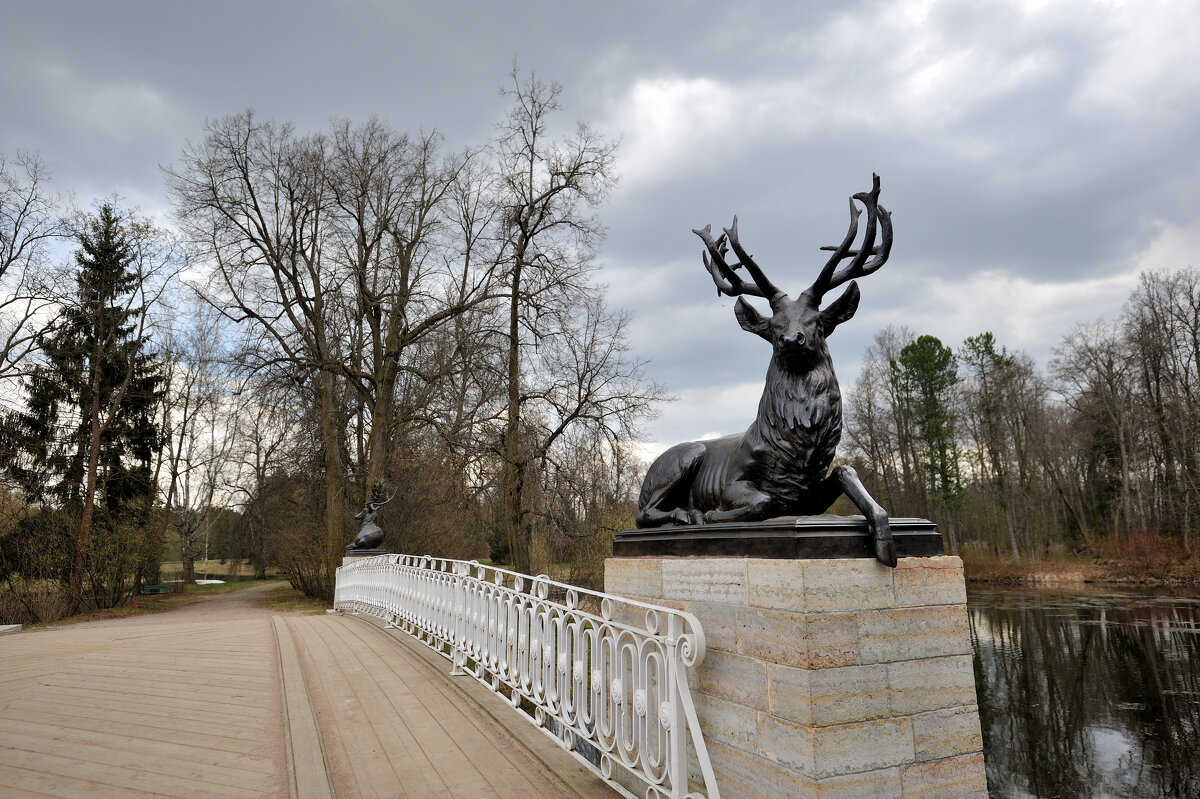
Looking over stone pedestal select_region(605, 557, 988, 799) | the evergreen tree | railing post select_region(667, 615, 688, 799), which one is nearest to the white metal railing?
railing post select_region(667, 615, 688, 799)

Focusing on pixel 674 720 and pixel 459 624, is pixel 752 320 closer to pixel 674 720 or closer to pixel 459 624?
pixel 674 720

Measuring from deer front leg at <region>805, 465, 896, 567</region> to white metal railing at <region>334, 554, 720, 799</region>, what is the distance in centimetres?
74

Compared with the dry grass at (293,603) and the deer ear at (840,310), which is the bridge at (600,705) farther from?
the dry grass at (293,603)

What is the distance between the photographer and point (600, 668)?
3.12 m

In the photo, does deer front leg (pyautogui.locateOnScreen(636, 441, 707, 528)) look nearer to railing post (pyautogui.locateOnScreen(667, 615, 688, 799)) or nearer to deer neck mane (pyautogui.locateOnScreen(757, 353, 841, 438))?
deer neck mane (pyautogui.locateOnScreen(757, 353, 841, 438))

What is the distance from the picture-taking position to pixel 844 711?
2213 millimetres

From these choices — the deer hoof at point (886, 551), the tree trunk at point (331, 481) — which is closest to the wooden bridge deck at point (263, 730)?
the deer hoof at point (886, 551)

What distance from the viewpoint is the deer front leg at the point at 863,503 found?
2.39m

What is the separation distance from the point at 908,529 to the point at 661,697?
1.18 m

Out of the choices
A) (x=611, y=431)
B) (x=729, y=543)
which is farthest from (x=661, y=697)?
(x=611, y=431)

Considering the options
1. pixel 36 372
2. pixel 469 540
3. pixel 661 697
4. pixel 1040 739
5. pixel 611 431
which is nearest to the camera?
pixel 661 697

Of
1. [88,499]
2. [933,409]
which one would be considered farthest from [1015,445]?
[88,499]

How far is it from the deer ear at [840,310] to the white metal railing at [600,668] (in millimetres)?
1427

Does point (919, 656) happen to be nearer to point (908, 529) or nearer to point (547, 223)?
point (908, 529)
